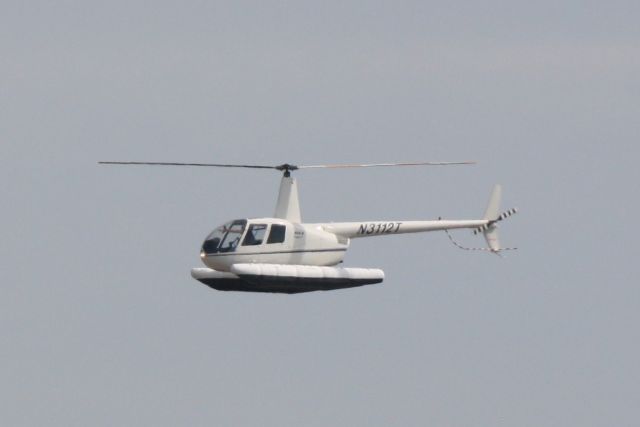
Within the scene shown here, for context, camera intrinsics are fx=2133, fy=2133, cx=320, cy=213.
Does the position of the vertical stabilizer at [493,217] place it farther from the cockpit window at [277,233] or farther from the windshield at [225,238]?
the windshield at [225,238]

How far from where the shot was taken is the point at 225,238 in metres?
89.6

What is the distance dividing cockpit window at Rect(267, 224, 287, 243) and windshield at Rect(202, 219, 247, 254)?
131cm

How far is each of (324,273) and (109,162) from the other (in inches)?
411

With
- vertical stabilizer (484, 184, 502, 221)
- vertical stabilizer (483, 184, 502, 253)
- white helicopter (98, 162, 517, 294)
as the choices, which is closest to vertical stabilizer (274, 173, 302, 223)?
white helicopter (98, 162, 517, 294)

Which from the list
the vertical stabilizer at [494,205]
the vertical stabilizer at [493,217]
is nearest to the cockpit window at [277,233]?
the vertical stabilizer at [493,217]

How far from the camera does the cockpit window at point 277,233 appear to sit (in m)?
90.5

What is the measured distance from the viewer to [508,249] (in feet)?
334

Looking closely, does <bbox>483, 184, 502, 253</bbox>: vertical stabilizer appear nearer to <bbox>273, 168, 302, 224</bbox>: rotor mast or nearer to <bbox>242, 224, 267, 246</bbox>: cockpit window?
<bbox>273, 168, 302, 224</bbox>: rotor mast

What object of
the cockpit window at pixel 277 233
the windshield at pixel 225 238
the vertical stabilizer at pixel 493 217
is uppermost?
the vertical stabilizer at pixel 493 217

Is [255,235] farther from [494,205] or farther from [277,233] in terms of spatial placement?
[494,205]

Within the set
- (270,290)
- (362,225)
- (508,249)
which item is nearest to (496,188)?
(508,249)

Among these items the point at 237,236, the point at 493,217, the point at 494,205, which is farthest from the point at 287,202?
the point at 494,205

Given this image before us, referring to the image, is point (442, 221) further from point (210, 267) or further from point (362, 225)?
point (210, 267)

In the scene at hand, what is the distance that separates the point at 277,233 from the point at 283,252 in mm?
870
